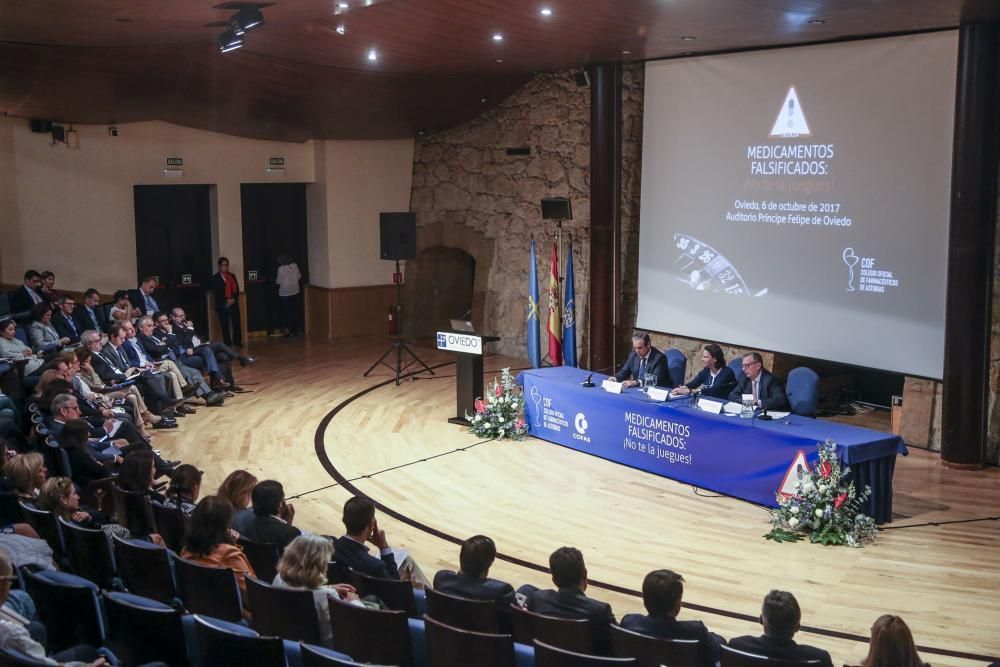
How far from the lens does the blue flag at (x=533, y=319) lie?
41.6 ft

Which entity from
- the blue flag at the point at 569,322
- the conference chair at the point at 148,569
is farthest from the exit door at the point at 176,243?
the conference chair at the point at 148,569

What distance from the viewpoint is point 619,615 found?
19.9 feet

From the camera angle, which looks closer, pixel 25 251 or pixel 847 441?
pixel 847 441

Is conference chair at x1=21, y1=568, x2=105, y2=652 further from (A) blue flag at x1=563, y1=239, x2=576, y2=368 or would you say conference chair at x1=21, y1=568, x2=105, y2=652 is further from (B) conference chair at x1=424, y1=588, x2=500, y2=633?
(A) blue flag at x1=563, y1=239, x2=576, y2=368

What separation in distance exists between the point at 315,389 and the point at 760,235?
5.24m

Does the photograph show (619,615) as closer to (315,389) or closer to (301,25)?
(301,25)

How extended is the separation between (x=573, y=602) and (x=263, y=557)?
5.37ft

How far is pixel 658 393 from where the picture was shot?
8.77 meters

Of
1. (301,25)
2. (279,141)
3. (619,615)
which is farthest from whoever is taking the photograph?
(279,141)

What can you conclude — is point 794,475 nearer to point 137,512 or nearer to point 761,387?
point 761,387

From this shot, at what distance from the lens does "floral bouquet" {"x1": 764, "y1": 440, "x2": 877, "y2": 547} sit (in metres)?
7.18

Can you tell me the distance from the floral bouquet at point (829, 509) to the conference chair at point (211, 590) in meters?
4.08

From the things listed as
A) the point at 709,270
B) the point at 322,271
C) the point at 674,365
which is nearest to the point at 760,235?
the point at 709,270

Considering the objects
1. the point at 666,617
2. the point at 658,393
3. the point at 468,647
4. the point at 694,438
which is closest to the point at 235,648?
the point at 468,647
